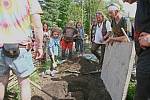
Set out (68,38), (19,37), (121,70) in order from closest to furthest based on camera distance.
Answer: (19,37)
(121,70)
(68,38)

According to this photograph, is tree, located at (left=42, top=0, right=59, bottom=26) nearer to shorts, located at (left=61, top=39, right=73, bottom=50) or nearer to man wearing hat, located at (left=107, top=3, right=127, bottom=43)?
shorts, located at (left=61, top=39, right=73, bottom=50)

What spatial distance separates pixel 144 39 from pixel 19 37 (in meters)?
1.55

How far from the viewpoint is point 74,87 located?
7.55 m

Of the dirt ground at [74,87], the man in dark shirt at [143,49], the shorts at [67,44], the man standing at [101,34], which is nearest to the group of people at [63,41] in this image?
the shorts at [67,44]

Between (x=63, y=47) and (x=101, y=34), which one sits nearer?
(x=101, y=34)

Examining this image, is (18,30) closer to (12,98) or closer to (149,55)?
(149,55)

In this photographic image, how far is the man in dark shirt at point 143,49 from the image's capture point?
2.52 metres

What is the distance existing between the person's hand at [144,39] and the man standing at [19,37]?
4.41 feet

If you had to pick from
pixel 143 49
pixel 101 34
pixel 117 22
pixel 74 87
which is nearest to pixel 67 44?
pixel 101 34

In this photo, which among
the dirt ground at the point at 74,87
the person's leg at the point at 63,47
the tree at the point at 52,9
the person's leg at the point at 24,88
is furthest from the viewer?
the tree at the point at 52,9

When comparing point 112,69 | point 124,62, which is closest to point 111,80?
point 112,69

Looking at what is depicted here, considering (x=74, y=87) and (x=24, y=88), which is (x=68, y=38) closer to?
(x=74, y=87)

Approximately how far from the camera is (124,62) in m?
4.88

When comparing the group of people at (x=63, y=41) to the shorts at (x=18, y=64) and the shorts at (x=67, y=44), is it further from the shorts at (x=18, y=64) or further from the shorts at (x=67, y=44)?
the shorts at (x=18, y=64)
